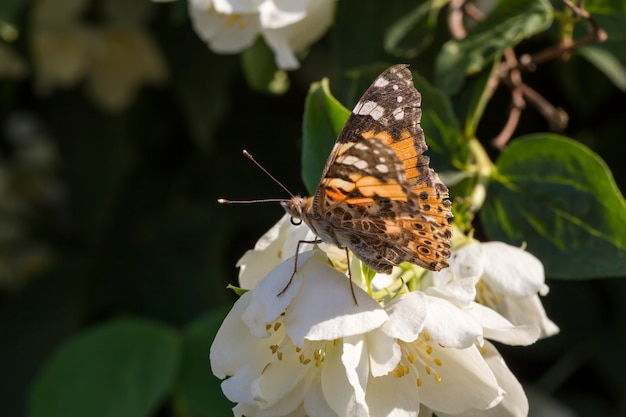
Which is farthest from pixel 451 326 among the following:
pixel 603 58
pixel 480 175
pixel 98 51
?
pixel 98 51

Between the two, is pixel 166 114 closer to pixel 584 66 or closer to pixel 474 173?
pixel 584 66

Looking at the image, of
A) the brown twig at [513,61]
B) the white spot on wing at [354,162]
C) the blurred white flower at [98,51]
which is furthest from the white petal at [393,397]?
the blurred white flower at [98,51]

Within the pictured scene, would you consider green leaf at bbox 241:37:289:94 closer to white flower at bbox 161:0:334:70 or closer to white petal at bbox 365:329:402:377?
white flower at bbox 161:0:334:70

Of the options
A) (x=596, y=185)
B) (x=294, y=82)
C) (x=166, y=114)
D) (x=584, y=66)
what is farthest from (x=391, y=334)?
(x=166, y=114)

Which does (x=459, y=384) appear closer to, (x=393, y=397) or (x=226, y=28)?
(x=393, y=397)

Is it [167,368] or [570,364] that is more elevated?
[167,368]
